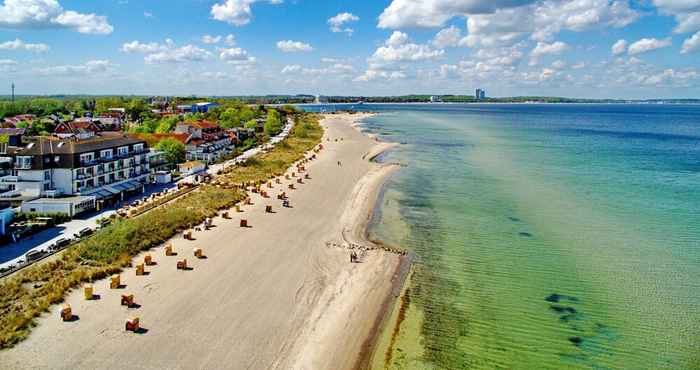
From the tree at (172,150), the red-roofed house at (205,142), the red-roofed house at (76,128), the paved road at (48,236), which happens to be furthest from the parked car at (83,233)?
the red-roofed house at (76,128)

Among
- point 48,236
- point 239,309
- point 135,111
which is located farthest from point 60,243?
point 135,111

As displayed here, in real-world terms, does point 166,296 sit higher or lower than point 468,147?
lower

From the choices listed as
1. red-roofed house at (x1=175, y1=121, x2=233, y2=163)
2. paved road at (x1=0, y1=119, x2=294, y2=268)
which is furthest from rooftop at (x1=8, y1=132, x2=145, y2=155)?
red-roofed house at (x1=175, y1=121, x2=233, y2=163)

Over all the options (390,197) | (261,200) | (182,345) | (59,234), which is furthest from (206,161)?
(182,345)

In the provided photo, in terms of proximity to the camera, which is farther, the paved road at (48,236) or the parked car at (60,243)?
the parked car at (60,243)

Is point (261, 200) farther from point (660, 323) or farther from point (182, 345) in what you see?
point (660, 323)

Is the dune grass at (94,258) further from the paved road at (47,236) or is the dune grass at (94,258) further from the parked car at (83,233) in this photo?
the paved road at (47,236)
